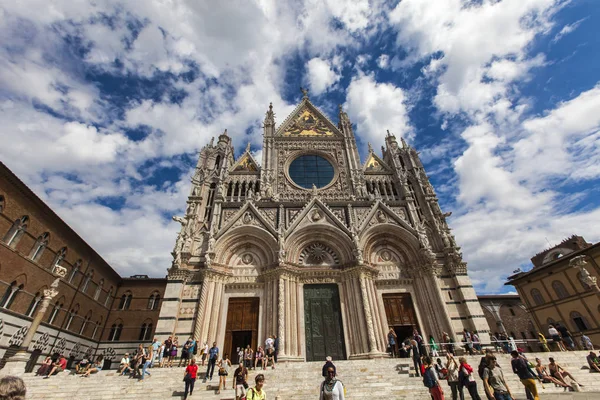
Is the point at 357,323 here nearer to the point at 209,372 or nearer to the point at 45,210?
the point at 209,372

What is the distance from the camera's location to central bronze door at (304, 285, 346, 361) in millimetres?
15031

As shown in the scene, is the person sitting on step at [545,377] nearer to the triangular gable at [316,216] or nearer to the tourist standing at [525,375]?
the tourist standing at [525,375]

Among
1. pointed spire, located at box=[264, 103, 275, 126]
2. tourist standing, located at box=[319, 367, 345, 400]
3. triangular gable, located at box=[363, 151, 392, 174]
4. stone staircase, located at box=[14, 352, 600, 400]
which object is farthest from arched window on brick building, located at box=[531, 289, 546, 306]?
tourist standing, located at box=[319, 367, 345, 400]

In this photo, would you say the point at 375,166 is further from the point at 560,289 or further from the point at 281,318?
the point at 560,289

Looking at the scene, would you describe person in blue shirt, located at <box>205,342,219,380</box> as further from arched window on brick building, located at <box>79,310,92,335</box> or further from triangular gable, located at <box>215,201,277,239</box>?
arched window on brick building, located at <box>79,310,92,335</box>

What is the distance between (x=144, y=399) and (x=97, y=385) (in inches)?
85.7

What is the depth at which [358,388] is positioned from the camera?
365 inches

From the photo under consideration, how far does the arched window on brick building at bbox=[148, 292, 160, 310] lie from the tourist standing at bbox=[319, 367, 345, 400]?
85.9 feet

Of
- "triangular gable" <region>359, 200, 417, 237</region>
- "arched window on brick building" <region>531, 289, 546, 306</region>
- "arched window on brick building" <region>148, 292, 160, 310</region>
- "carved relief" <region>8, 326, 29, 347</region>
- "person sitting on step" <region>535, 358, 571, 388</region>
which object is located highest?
"triangular gable" <region>359, 200, 417, 237</region>

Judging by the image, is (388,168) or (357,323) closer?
(357,323)

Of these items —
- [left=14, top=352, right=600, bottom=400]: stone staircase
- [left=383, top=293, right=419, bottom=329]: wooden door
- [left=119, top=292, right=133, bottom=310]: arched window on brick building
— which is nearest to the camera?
[left=14, top=352, right=600, bottom=400]: stone staircase

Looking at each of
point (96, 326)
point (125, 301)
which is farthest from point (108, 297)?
point (96, 326)

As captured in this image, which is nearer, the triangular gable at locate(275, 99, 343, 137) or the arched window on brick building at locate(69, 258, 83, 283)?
A: the arched window on brick building at locate(69, 258, 83, 283)

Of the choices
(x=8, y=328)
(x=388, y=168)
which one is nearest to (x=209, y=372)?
(x=8, y=328)
